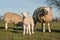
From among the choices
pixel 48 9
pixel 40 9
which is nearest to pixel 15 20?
pixel 40 9

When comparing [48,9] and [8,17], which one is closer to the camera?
[48,9]

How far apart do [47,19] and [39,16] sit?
76cm

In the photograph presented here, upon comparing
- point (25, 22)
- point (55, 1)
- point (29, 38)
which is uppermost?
point (55, 1)

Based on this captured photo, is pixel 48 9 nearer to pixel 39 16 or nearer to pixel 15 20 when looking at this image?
pixel 39 16

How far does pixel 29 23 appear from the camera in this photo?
15852 millimetres

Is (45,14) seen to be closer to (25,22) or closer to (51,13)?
(51,13)

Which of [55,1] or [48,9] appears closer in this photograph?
[48,9]

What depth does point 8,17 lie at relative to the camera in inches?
984

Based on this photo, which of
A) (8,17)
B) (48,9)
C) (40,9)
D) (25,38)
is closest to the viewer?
(25,38)

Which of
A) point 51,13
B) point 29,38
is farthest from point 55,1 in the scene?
point 29,38

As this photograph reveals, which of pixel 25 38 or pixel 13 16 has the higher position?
pixel 13 16

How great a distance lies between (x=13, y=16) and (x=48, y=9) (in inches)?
306

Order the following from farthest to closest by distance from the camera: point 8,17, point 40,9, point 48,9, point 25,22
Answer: point 8,17 < point 40,9 < point 48,9 < point 25,22

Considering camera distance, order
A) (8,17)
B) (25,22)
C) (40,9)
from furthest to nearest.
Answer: (8,17), (40,9), (25,22)
